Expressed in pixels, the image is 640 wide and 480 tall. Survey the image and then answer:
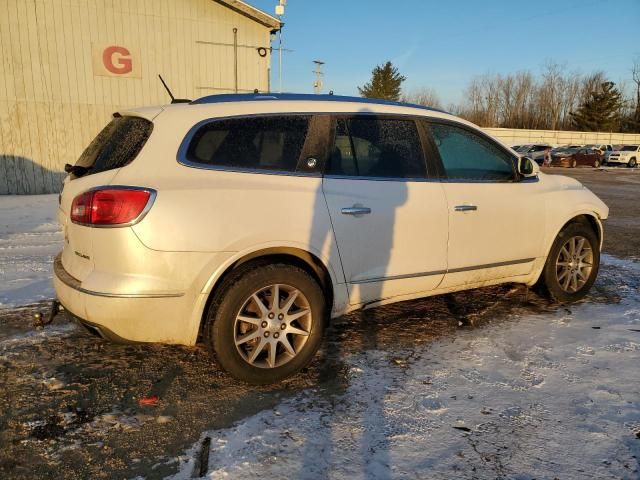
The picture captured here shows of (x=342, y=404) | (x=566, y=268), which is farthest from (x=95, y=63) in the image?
(x=342, y=404)

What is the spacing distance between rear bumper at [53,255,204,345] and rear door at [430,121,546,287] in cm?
211

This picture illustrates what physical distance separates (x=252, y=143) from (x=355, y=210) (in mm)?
822

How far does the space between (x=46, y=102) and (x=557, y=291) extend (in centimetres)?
1378

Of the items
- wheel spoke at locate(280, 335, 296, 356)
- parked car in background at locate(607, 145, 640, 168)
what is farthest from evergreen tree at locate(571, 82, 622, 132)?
wheel spoke at locate(280, 335, 296, 356)

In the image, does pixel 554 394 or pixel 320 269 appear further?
pixel 320 269

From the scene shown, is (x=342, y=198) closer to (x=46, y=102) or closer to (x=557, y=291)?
(x=557, y=291)

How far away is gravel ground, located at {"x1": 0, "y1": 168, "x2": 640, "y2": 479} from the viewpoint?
2424 mm

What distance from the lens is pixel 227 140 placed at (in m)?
3.11

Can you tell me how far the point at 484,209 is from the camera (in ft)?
13.2

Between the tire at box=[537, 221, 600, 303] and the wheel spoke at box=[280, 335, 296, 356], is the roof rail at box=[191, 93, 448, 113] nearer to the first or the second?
the wheel spoke at box=[280, 335, 296, 356]

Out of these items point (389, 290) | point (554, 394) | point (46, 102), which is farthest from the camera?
point (46, 102)

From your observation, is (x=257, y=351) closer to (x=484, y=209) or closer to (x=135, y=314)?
(x=135, y=314)

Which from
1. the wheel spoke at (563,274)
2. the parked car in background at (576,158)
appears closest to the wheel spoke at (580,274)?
the wheel spoke at (563,274)

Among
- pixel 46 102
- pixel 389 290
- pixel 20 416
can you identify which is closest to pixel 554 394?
pixel 389 290
